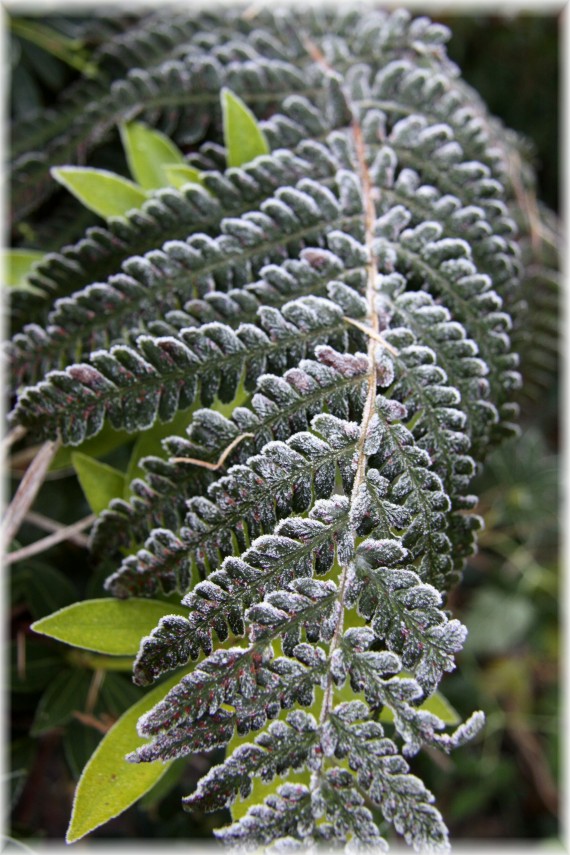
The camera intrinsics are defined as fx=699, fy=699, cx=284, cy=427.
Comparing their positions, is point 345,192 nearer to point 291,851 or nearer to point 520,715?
point 291,851

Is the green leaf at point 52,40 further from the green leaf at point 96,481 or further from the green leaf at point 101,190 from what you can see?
the green leaf at point 96,481

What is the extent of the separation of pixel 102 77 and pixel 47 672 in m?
0.96

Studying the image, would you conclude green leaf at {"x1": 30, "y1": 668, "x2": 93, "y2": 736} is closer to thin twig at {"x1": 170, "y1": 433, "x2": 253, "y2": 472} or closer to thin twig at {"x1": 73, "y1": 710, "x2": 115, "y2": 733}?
thin twig at {"x1": 73, "y1": 710, "x2": 115, "y2": 733}

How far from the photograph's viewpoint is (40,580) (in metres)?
1.01

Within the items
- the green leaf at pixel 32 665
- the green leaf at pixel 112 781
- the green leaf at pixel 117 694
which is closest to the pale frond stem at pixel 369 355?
the green leaf at pixel 112 781

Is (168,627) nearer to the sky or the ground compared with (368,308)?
nearer to the ground

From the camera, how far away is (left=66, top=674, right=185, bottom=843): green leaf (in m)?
0.67

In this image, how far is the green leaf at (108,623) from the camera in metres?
0.75

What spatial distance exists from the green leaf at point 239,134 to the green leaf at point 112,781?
28.5 inches

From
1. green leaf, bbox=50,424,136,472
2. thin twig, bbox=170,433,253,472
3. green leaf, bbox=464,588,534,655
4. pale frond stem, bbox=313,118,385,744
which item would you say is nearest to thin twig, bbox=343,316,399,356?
pale frond stem, bbox=313,118,385,744

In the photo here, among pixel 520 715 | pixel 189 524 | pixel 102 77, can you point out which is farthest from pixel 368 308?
pixel 520 715

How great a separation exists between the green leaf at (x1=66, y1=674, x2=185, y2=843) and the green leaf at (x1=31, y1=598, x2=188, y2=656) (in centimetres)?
7

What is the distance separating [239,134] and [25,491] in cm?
56

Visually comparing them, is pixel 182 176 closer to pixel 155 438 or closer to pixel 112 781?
pixel 155 438
